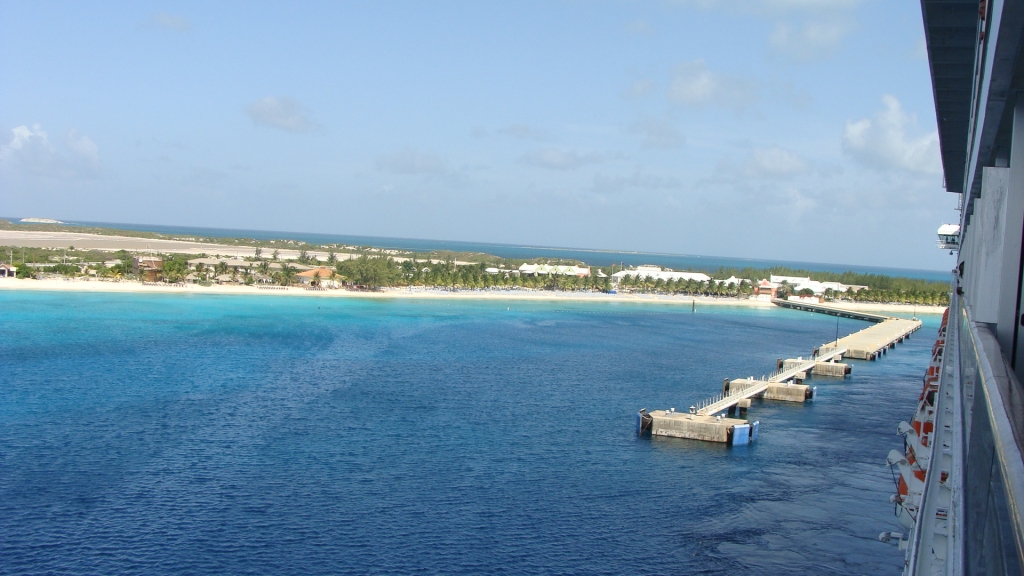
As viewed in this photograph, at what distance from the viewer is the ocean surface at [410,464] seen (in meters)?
18.5

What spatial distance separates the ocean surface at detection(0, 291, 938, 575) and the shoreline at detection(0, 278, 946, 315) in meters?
33.7

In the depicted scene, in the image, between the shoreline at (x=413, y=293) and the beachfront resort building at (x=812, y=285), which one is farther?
the beachfront resort building at (x=812, y=285)

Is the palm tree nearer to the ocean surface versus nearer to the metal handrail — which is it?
the ocean surface

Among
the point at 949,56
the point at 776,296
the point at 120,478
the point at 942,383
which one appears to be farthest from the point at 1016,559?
the point at 776,296

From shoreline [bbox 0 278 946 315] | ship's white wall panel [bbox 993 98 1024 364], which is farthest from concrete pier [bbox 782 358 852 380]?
shoreline [bbox 0 278 946 315]

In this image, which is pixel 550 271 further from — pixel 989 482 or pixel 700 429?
pixel 989 482

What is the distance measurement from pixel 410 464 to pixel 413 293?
7232cm

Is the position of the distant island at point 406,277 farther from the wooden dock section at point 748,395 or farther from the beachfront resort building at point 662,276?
the wooden dock section at point 748,395

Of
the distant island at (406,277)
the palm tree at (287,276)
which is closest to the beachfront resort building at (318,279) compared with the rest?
the distant island at (406,277)

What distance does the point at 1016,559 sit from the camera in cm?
256

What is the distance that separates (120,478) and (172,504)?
2.85 metres

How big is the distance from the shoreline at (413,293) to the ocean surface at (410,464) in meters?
33.7

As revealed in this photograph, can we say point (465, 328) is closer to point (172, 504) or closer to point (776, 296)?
point (172, 504)

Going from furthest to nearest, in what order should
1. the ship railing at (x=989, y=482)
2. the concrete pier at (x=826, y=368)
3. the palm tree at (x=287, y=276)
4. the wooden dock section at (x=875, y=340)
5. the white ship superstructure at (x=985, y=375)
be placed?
the palm tree at (x=287, y=276)
the wooden dock section at (x=875, y=340)
the concrete pier at (x=826, y=368)
the white ship superstructure at (x=985, y=375)
the ship railing at (x=989, y=482)
